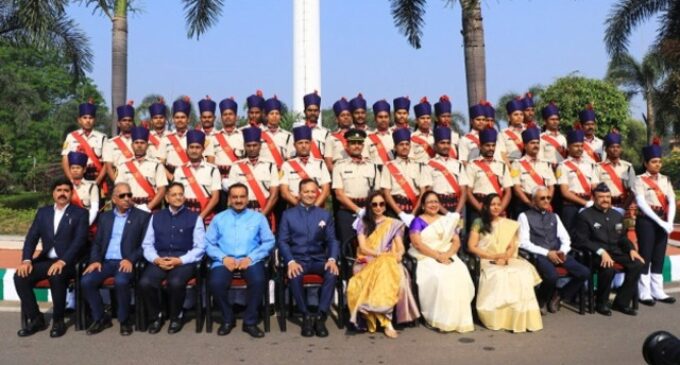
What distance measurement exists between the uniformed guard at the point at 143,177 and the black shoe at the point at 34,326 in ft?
5.01

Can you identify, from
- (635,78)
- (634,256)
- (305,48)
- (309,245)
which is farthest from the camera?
(635,78)

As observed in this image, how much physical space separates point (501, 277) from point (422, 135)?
255 centimetres

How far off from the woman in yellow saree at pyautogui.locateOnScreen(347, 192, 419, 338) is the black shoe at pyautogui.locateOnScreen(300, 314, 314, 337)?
34 centimetres

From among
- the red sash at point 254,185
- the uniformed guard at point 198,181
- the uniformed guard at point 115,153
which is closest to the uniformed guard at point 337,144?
the red sash at point 254,185

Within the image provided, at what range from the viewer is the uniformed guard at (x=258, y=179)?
6.57 metres

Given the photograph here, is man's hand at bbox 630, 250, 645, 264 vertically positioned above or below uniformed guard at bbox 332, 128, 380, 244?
below

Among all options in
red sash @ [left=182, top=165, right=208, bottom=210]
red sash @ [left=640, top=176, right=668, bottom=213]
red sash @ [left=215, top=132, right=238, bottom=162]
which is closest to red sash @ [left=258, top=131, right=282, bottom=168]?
red sash @ [left=215, top=132, right=238, bottom=162]

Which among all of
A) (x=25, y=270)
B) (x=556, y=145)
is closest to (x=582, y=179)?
(x=556, y=145)

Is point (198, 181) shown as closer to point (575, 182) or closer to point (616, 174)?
point (575, 182)

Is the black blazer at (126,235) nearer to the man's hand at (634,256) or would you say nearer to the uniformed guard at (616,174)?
the man's hand at (634,256)

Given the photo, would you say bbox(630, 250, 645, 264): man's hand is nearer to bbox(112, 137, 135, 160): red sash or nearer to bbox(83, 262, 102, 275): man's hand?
bbox(83, 262, 102, 275): man's hand

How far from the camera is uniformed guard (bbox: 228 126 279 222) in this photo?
Answer: 6.57 meters

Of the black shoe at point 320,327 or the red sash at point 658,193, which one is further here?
the red sash at point 658,193

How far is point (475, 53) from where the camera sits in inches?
409
